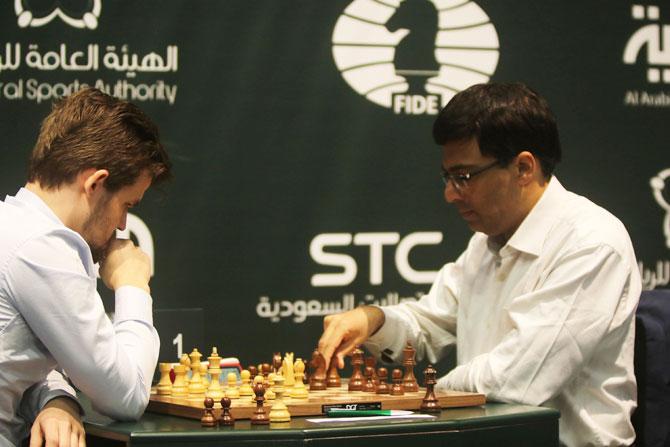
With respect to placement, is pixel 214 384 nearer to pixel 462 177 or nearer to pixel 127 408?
pixel 127 408

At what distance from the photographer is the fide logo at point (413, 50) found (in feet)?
14.8

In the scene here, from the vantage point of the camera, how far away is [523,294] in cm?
311

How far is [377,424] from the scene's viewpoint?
7.64ft

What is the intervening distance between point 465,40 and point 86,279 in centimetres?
268

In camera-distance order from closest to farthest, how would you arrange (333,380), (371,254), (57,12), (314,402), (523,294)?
(314,402)
(333,380)
(523,294)
(57,12)
(371,254)

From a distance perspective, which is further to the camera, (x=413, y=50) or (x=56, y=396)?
(x=413, y=50)

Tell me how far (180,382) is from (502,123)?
1.20 m

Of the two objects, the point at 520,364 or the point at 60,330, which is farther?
the point at 520,364

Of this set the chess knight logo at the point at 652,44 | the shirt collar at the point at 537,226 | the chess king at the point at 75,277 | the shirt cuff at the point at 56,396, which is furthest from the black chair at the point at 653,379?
the chess knight logo at the point at 652,44

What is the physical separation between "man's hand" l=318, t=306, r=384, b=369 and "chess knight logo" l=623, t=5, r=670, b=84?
2.00 metres

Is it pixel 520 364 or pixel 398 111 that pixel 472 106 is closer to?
pixel 520 364

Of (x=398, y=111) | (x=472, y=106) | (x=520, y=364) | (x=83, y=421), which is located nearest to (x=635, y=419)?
(x=520, y=364)

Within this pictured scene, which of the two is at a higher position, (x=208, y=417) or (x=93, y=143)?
(x=93, y=143)

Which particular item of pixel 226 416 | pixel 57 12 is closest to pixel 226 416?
pixel 226 416
